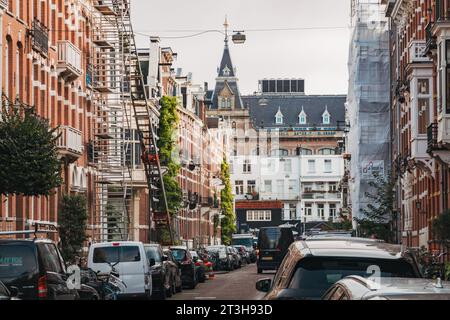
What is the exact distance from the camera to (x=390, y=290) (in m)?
7.80

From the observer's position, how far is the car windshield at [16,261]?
19109 millimetres

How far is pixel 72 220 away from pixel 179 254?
17.2 feet

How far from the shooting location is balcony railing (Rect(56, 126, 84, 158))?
47.6 metres

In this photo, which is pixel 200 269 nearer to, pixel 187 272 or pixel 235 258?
pixel 187 272

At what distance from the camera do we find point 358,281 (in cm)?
870

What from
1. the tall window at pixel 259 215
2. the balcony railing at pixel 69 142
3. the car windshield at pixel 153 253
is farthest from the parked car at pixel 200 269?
the tall window at pixel 259 215

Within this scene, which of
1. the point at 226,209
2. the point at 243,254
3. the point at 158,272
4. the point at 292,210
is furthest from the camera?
the point at 292,210

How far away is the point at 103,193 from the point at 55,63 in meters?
10.6

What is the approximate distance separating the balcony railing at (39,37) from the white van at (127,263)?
14395 mm

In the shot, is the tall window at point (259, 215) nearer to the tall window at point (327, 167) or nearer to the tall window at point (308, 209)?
the tall window at point (308, 209)

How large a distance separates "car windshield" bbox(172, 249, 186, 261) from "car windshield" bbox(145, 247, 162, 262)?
9.32m

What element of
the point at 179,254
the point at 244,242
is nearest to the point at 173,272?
the point at 179,254

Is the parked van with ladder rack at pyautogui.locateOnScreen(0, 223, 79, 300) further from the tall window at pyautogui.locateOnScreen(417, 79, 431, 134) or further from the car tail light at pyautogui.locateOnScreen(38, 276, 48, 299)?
the tall window at pyautogui.locateOnScreen(417, 79, 431, 134)
